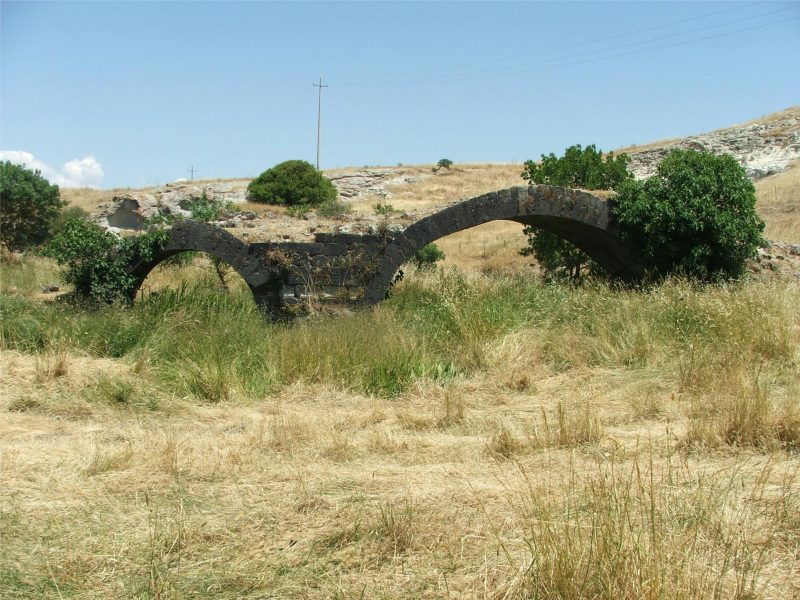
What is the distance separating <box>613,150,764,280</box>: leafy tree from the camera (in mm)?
12211

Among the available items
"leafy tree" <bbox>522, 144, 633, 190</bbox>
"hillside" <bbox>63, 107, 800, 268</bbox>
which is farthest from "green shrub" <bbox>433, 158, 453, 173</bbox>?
→ "leafy tree" <bbox>522, 144, 633, 190</bbox>

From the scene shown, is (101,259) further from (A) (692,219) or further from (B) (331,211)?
(A) (692,219)

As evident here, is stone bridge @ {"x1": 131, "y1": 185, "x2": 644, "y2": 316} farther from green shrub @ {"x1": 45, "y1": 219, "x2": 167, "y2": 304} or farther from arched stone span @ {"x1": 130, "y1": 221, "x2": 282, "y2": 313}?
green shrub @ {"x1": 45, "y1": 219, "x2": 167, "y2": 304}

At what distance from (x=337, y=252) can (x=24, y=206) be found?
682 inches

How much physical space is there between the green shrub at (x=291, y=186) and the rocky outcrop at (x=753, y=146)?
1660 cm

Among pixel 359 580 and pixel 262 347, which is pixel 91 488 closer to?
pixel 359 580

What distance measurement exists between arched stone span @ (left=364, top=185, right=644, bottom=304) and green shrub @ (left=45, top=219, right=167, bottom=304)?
364cm

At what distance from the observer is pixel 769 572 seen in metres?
3.36

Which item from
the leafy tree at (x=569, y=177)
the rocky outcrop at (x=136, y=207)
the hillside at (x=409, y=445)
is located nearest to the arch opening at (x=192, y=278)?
the hillside at (x=409, y=445)

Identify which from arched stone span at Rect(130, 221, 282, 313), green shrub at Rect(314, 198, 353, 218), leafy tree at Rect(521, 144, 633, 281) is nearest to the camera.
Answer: arched stone span at Rect(130, 221, 282, 313)

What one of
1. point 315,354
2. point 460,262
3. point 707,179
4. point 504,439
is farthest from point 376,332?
point 460,262

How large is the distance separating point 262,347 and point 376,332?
4.60ft

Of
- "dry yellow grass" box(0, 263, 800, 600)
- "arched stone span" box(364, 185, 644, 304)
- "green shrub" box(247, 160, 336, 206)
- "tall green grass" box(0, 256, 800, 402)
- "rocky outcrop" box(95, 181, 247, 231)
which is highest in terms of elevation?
"green shrub" box(247, 160, 336, 206)

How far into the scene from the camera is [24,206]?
79.3 ft
